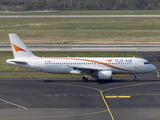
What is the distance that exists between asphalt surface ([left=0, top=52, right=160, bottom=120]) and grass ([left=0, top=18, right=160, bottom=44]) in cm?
4105

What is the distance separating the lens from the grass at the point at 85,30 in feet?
296

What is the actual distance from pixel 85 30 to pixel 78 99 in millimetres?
73296

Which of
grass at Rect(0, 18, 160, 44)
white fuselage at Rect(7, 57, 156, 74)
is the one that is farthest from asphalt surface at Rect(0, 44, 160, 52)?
white fuselage at Rect(7, 57, 156, 74)

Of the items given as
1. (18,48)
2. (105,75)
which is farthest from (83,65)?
(18,48)

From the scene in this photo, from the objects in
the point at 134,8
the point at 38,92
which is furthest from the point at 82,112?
the point at 134,8

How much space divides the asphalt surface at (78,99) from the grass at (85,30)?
4105cm

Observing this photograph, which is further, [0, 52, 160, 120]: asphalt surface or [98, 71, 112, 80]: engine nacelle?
[98, 71, 112, 80]: engine nacelle

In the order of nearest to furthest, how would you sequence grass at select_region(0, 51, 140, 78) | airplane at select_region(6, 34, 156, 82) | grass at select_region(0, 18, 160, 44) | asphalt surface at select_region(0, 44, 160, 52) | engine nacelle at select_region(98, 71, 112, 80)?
engine nacelle at select_region(98, 71, 112, 80), airplane at select_region(6, 34, 156, 82), grass at select_region(0, 51, 140, 78), asphalt surface at select_region(0, 44, 160, 52), grass at select_region(0, 18, 160, 44)

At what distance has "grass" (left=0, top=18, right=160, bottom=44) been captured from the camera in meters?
90.1

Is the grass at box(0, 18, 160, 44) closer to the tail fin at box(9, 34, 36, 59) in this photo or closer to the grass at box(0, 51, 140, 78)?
the grass at box(0, 51, 140, 78)

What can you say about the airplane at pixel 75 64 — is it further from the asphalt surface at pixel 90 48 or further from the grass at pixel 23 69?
the asphalt surface at pixel 90 48

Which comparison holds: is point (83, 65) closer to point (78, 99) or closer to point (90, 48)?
point (78, 99)

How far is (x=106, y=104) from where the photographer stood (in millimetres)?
35031

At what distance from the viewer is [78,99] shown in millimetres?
37219
